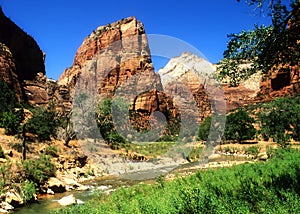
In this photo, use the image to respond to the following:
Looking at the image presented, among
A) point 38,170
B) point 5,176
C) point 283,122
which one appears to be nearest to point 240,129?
point 283,122

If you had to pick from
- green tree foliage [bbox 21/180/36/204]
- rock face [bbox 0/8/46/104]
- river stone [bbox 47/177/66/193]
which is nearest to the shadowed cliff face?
rock face [bbox 0/8/46/104]

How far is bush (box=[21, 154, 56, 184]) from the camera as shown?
1899 cm

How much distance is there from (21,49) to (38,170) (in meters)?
66.1

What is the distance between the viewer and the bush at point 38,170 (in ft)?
62.3

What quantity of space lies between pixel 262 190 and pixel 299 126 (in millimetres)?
48937

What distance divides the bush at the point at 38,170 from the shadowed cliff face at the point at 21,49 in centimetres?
5098

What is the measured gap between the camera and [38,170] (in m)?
19.5

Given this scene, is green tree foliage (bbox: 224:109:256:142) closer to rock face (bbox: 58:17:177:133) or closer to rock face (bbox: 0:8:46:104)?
rock face (bbox: 58:17:177:133)

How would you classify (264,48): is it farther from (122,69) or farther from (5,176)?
(122,69)

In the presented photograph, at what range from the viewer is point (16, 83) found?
6188 centimetres

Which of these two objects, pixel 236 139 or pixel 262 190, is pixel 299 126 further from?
pixel 262 190

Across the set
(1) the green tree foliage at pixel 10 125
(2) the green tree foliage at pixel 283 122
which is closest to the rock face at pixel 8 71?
(1) the green tree foliage at pixel 10 125

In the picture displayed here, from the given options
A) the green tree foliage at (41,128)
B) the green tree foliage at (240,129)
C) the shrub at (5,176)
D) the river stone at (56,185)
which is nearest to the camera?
the shrub at (5,176)

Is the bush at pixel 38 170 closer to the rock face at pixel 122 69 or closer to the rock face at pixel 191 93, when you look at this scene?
the rock face at pixel 122 69
